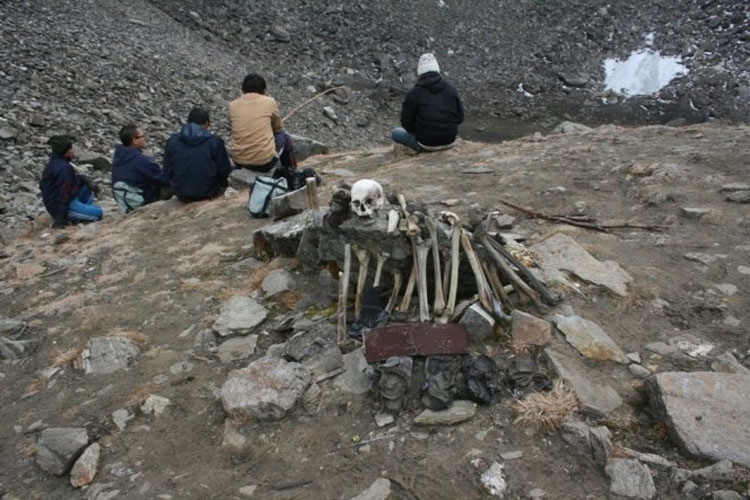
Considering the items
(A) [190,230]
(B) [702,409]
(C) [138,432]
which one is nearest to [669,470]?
(B) [702,409]

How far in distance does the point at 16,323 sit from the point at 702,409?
575 centimetres

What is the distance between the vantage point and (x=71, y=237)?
8055 millimetres

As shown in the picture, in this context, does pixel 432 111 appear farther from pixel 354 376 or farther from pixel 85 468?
pixel 85 468

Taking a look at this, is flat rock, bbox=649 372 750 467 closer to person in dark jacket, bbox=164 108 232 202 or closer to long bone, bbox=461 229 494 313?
long bone, bbox=461 229 494 313

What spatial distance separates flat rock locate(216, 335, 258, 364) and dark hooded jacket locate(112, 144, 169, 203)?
495 cm

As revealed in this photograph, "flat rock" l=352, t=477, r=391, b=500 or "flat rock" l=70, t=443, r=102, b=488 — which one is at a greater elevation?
"flat rock" l=352, t=477, r=391, b=500

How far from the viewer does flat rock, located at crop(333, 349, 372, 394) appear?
12.3 feet

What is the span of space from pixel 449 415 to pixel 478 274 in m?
1.10

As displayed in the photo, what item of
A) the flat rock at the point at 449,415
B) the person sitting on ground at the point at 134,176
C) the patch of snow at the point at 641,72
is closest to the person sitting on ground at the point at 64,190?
the person sitting on ground at the point at 134,176

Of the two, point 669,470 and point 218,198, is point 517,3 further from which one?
point 669,470

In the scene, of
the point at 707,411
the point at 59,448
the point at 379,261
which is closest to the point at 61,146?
the point at 59,448

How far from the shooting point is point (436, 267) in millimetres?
4129

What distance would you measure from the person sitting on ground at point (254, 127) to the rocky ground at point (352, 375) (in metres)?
2.17

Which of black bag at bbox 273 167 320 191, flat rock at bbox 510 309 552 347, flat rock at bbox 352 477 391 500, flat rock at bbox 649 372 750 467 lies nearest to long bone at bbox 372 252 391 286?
flat rock at bbox 510 309 552 347
